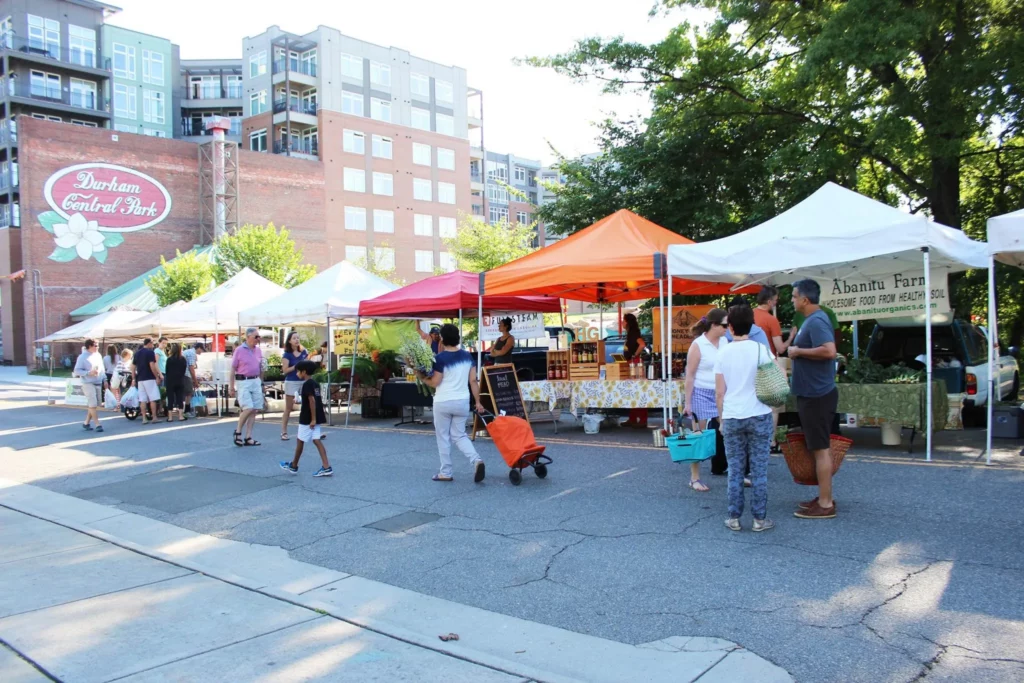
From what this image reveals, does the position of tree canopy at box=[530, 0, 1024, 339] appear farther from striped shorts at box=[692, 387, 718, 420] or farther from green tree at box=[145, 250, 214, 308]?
green tree at box=[145, 250, 214, 308]

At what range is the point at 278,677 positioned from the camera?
151 inches

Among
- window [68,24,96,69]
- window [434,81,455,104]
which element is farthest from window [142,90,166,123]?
window [434,81,455,104]

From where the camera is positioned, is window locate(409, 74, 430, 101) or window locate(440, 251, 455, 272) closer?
window locate(409, 74, 430, 101)

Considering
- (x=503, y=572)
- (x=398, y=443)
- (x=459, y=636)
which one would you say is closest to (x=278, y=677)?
(x=459, y=636)

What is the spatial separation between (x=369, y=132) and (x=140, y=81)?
60.1ft

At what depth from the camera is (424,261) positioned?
63.4 metres

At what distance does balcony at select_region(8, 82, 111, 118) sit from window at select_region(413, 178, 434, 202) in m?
23.1

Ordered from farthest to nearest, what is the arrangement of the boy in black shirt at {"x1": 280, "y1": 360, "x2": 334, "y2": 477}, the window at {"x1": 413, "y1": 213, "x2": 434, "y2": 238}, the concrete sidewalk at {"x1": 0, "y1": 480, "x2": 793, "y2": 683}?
the window at {"x1": 413, "y1": 213, "x2": 434, "y2": 238}
the boy in black shirt at {"x1": 280, "y1": 360, "x2": 334, "y2": 477}
the concrete sidewalk at {"x1": 0, "y1": 480, "x2": 793, "y2": 683}

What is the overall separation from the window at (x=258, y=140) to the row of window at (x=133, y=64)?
894cm

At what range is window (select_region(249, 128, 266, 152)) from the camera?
2344 inches

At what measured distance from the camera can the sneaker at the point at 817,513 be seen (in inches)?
245

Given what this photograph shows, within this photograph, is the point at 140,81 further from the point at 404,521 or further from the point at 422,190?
the point at 404,521

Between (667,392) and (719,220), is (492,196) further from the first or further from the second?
(667,392)

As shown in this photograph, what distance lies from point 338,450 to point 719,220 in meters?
9.28
